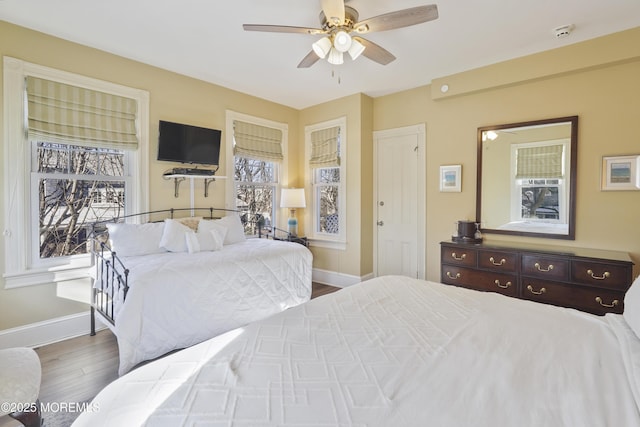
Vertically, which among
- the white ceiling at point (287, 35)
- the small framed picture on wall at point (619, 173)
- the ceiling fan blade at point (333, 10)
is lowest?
the small framed picture on wall at point (619, 173)

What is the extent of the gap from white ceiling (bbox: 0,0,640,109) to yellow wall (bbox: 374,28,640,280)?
172mm

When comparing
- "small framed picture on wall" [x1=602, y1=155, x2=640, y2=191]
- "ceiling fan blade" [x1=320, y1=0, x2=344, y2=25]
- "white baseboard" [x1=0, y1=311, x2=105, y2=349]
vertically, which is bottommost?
"white baseboard" [x1=0, y1=311, x2=105, y2=349]

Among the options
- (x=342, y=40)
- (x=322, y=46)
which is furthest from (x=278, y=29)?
(x=342, y=40)

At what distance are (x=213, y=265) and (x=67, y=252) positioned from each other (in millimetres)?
1542

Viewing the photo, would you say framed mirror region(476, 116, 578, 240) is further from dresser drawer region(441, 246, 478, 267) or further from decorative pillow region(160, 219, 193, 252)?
decorative pillow region(160, 219, 193, 252)

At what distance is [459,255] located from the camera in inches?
128

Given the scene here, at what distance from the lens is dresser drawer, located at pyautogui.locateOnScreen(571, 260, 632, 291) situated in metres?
2.42

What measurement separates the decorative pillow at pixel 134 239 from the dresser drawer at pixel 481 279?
298 cm

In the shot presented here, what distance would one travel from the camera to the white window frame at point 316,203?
4441 millimetres

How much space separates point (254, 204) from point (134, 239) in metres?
1.87

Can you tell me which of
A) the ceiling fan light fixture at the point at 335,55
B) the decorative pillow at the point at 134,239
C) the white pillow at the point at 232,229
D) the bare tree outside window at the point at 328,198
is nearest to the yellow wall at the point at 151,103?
the white pillow at the point at 232,229

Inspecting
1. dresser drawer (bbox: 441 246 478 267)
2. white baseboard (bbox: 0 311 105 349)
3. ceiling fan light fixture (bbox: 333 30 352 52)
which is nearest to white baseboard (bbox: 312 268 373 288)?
dresser drawer (bbox: 441 246 478 267)

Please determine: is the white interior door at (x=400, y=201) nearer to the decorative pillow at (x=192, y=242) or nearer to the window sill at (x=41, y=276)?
the decorative pillow at (x=192, y=242)

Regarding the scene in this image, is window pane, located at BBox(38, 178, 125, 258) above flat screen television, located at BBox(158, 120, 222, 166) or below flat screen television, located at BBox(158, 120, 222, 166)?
below
